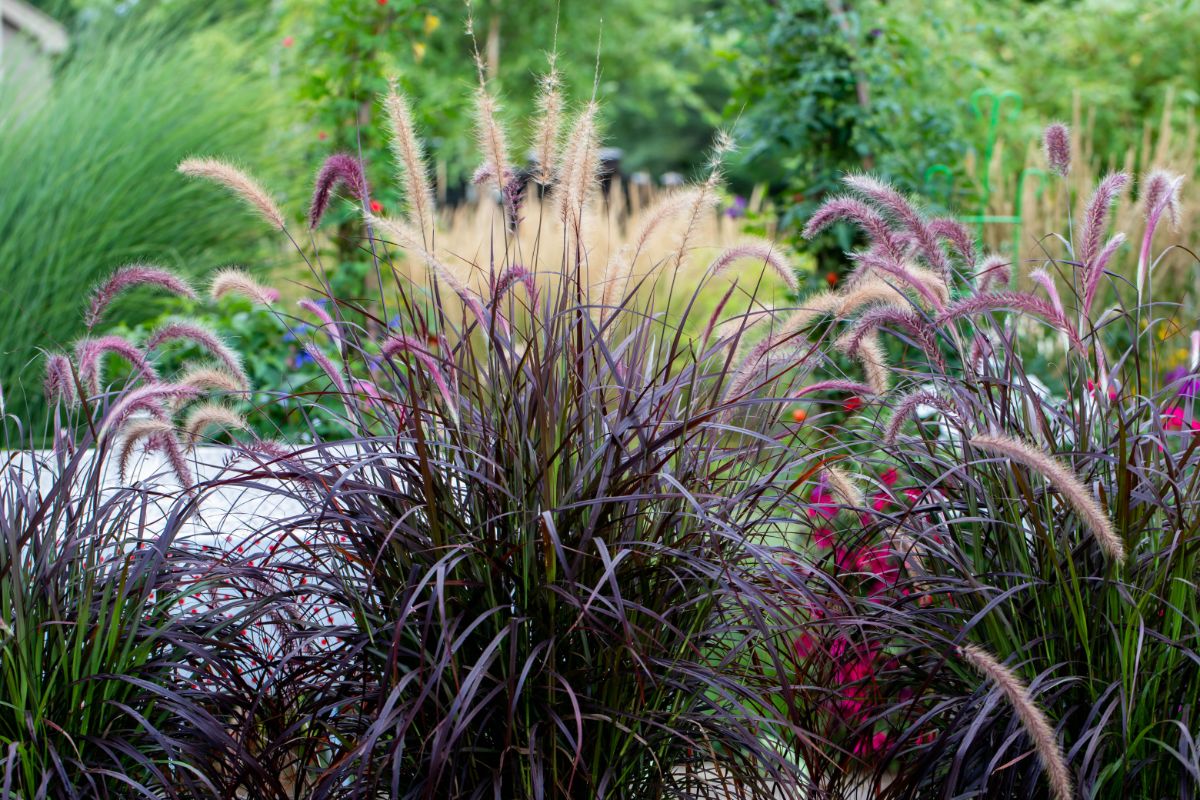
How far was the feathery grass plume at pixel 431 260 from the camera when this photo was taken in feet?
6.81

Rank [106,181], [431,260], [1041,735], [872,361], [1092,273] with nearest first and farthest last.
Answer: [1041,735], [431,260], [1092,273], [872,361], [106,181]

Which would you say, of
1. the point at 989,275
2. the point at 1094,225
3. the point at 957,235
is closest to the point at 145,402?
the point at 957,235

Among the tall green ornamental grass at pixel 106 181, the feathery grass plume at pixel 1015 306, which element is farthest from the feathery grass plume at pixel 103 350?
the tall green ornamental grass at pixel 106 181

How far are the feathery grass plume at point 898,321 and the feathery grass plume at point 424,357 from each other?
0.82 metres

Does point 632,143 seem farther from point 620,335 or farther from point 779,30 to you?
point 620,335

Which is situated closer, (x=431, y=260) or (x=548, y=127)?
(x=431, y=260)

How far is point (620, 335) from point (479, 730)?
7.99ft

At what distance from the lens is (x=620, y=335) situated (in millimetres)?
4195

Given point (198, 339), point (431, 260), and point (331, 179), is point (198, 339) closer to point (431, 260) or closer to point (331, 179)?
point (331, 179)

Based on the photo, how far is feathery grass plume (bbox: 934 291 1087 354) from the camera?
7.06ft

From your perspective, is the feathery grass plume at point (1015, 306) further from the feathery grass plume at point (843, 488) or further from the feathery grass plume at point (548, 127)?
the feathery grass plume at point (548, 127)

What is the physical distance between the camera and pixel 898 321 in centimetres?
239

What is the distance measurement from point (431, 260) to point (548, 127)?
1.47 ft

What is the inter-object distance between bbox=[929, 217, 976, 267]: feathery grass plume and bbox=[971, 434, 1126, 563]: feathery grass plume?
25.2 inches
